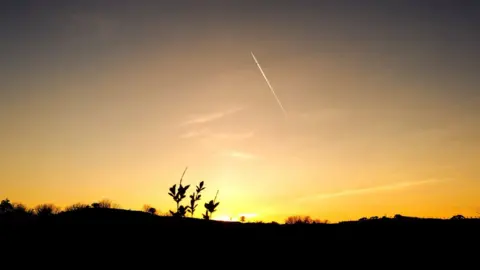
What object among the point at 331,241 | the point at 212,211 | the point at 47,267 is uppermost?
the point at 212,211

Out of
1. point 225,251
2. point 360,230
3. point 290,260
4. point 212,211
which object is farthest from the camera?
point 212,211

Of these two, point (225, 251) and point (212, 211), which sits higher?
point (212, 211)

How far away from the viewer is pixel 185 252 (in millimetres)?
15945

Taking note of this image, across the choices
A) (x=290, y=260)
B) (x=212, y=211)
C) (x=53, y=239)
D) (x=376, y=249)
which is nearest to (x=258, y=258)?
(x=290, y=260)

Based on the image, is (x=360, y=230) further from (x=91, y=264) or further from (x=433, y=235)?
Result: (x=91, y=264)

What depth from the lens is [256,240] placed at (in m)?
17.0

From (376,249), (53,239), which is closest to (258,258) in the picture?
(376,249)

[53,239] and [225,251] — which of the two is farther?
[53,239]

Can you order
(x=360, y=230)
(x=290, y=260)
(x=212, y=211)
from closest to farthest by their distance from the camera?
(x=290, y=260) < (x=360, y=230) < (x=212, y=211)

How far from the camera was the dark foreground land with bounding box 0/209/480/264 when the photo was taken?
1481 centimetres

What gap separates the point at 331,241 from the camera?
16.5 metres

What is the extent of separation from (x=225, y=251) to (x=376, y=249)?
5316 mm

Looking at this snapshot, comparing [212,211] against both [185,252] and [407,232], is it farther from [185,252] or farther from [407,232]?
[407,232]

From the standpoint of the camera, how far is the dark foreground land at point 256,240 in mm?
14812
